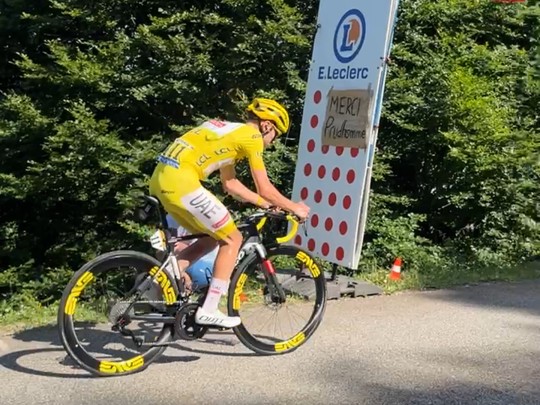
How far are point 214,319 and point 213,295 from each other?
165 mm

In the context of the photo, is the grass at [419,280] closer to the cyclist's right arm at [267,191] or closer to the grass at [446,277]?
the grass at [446,277]

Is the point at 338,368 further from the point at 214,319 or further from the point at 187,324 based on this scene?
the point at 187,324

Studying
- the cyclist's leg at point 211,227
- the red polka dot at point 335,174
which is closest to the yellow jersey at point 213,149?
the cyclist's leg at point 211,227

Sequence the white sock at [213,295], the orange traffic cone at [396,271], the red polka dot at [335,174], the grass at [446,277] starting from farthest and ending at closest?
1. the orange traffic cone at [396,271]
2. the grass at [446,277]
3. the red polka dot at [335,174]
4. the white sock at [213,295]

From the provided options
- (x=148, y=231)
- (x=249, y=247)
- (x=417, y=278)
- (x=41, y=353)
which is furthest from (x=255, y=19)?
(x=41, y=353)

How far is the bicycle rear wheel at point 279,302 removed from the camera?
209 inches

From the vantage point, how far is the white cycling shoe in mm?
5023

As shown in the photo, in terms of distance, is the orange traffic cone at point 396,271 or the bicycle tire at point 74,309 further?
the orange traffic cone at point 396,271

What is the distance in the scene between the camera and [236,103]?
9.23 meters

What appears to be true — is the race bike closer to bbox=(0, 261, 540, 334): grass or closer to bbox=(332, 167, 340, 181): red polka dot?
bbox=(0, 261, 540, 334): grass

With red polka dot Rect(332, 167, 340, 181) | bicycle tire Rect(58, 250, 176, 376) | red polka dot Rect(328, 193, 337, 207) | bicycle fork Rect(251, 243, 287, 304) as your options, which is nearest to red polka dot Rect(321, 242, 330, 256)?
red polka dot Rect(328, 193, 337, 207)

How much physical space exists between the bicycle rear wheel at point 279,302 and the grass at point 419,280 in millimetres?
1712

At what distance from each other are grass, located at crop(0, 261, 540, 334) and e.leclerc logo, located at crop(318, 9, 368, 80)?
2.20 metres

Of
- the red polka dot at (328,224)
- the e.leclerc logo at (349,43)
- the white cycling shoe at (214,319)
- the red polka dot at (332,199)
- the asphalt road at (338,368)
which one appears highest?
the e.leclerc logo at (349,43)
